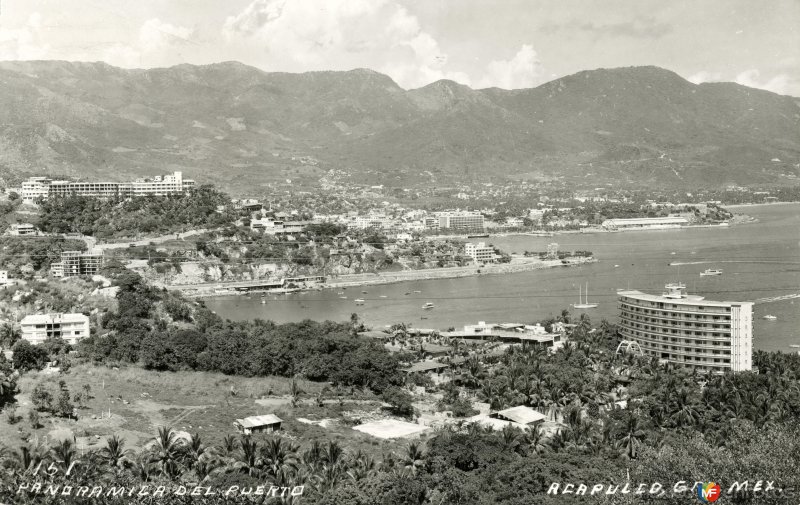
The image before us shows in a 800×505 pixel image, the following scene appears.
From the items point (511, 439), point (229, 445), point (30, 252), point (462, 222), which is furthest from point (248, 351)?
point (462, 222)

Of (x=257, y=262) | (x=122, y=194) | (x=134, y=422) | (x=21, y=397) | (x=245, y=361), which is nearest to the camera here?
(x=134, y=422)

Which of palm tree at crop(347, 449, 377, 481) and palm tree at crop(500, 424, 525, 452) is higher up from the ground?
palm tree at crop(347, 449, 377, 481)

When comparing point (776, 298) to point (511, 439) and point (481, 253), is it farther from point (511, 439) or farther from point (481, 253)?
point (511, 439)

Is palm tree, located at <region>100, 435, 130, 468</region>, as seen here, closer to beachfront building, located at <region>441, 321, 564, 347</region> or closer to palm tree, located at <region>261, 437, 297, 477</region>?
palm tree, located at <region>261, 437, 297, 477</region>

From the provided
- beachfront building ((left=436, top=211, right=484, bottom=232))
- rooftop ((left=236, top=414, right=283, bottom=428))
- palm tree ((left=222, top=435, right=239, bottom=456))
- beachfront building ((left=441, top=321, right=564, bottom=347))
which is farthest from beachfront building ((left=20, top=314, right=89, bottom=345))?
beachfront building ((left=436, top=211, right=484, bottom=232))

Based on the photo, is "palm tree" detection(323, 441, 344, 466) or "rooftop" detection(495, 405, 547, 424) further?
"rooftop" detection(495, 405, 547, 424)

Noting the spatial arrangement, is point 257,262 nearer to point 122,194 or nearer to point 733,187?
point 122,194

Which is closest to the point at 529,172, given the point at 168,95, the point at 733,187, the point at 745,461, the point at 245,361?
the point at 733,187
